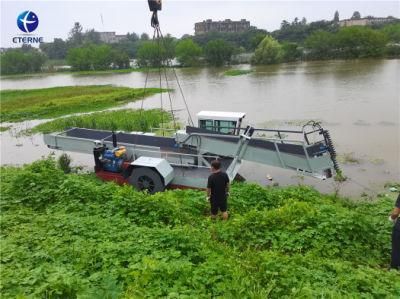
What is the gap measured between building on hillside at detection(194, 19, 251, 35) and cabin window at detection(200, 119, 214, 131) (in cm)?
18045

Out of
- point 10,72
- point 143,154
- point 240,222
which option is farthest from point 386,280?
point 10,72

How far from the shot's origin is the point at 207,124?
37.2 feet

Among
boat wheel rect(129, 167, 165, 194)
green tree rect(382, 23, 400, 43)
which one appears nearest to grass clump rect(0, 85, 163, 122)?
boat wheel rect(129, 167, 165, 194)

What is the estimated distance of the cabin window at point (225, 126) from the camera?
36.5 ft

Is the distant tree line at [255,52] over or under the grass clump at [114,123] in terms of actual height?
over

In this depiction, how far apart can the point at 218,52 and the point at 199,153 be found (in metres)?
68.8

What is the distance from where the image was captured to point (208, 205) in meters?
8.16

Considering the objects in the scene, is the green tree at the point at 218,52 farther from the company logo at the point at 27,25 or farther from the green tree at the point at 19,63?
the company logo at the point at 27,25

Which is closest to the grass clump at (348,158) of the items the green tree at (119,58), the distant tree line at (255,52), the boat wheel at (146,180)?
the boat wheel at (146,180)

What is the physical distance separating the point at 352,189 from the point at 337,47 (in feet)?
229

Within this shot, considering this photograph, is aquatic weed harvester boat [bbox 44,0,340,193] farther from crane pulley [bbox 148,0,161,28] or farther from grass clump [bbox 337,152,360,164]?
grass clump [bbox 337,152,360,164]

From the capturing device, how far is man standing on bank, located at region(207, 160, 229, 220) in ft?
23.4

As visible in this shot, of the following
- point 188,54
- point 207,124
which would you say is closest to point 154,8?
point 207,124

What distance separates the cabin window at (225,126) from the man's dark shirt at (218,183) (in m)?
4.12
